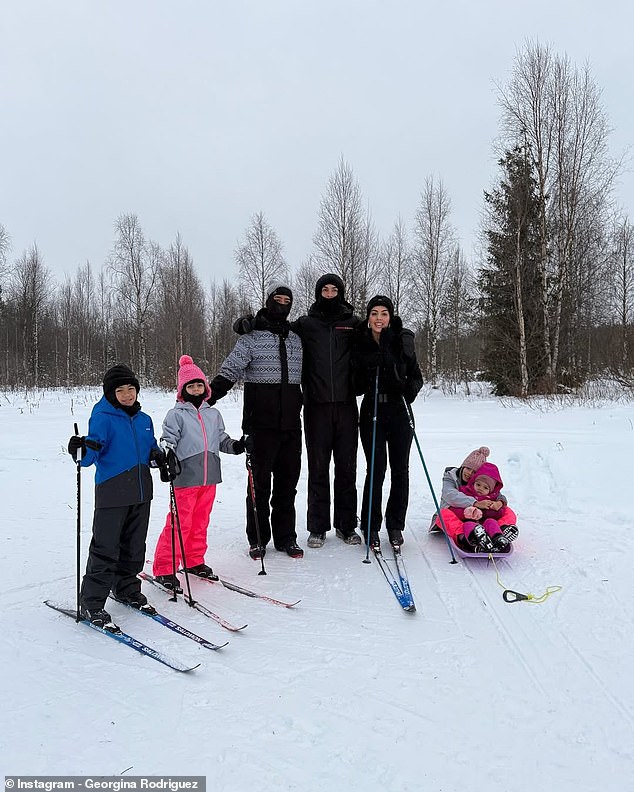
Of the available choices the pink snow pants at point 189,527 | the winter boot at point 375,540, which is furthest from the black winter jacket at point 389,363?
the pink snow pants at point 189,527

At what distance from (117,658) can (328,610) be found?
1.35 meters

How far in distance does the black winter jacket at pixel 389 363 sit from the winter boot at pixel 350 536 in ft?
4.39

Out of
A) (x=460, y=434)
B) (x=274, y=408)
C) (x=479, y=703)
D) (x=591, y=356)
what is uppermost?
(x=591, y=356)

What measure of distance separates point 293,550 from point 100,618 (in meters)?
→ 1.77

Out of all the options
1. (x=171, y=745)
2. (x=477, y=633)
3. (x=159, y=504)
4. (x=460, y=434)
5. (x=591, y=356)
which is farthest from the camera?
(x=591, y=356)

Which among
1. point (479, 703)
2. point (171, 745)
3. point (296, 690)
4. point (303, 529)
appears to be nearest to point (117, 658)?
point (171, 745)

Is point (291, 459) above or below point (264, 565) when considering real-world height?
above

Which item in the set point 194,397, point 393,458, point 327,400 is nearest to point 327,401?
point 327,400

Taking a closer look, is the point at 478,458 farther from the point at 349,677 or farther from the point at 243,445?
the point at 349,677

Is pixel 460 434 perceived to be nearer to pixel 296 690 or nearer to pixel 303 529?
pixel 303 529

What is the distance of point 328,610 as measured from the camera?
3.51 meters

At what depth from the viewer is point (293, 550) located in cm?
457

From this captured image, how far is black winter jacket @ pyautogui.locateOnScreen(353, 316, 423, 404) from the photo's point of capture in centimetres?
482

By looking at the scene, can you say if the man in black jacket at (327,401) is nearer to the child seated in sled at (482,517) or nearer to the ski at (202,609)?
the child seated in sled at (482,517)
